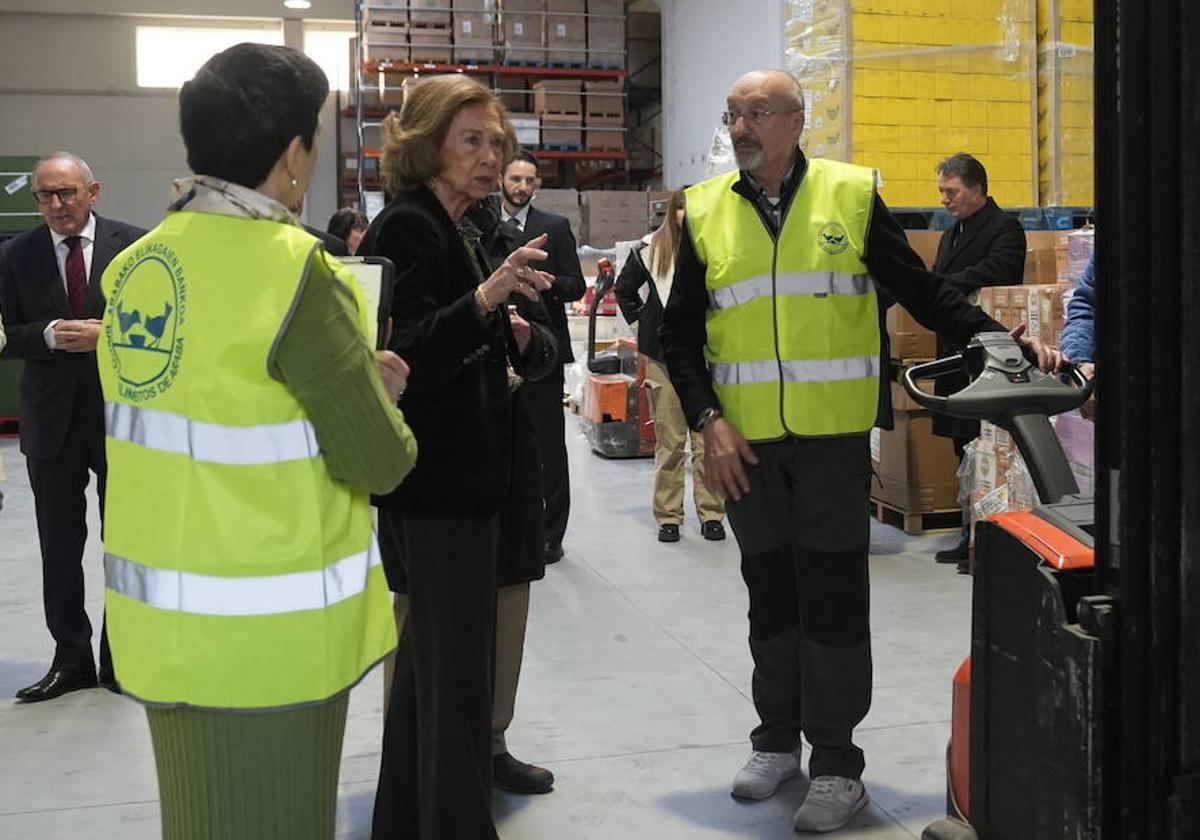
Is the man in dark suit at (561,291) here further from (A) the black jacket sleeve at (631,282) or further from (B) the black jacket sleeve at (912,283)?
(B) the black jacket sleeve at (912,283)

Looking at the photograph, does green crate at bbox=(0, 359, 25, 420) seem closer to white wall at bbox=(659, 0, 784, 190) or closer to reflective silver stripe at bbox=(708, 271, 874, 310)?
white wall at bbox=(659, 0, 784, 190)

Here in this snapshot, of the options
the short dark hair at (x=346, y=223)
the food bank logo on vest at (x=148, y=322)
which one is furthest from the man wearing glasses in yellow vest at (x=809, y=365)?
the short dark hair at (x=346, y=223)

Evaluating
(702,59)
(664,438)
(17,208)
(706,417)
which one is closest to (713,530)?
(664,438)

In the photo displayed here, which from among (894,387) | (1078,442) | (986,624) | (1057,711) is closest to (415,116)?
(986,624)

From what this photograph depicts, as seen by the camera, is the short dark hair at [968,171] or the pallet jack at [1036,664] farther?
the short dark hair at [968,171]

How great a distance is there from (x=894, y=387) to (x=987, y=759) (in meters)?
5.34

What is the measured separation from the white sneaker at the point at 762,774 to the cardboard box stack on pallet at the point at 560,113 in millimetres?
14088

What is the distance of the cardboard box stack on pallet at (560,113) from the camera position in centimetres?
1705

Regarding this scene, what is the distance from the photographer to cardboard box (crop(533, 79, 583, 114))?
1700 centimetres

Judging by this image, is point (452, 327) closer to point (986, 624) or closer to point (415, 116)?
point (415, 116)

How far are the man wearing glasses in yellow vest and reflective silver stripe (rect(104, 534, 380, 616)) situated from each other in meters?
1.67

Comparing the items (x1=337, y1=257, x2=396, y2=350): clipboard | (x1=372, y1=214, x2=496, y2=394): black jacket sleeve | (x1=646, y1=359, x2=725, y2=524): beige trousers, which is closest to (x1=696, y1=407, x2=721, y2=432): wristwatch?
(x1=372, y1=214, x2=496, y2=394): black jacket sleeve

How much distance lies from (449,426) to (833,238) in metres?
1.16

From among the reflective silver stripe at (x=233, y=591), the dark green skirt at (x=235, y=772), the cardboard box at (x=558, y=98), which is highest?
the cardboard box at (x=558, y=98)
